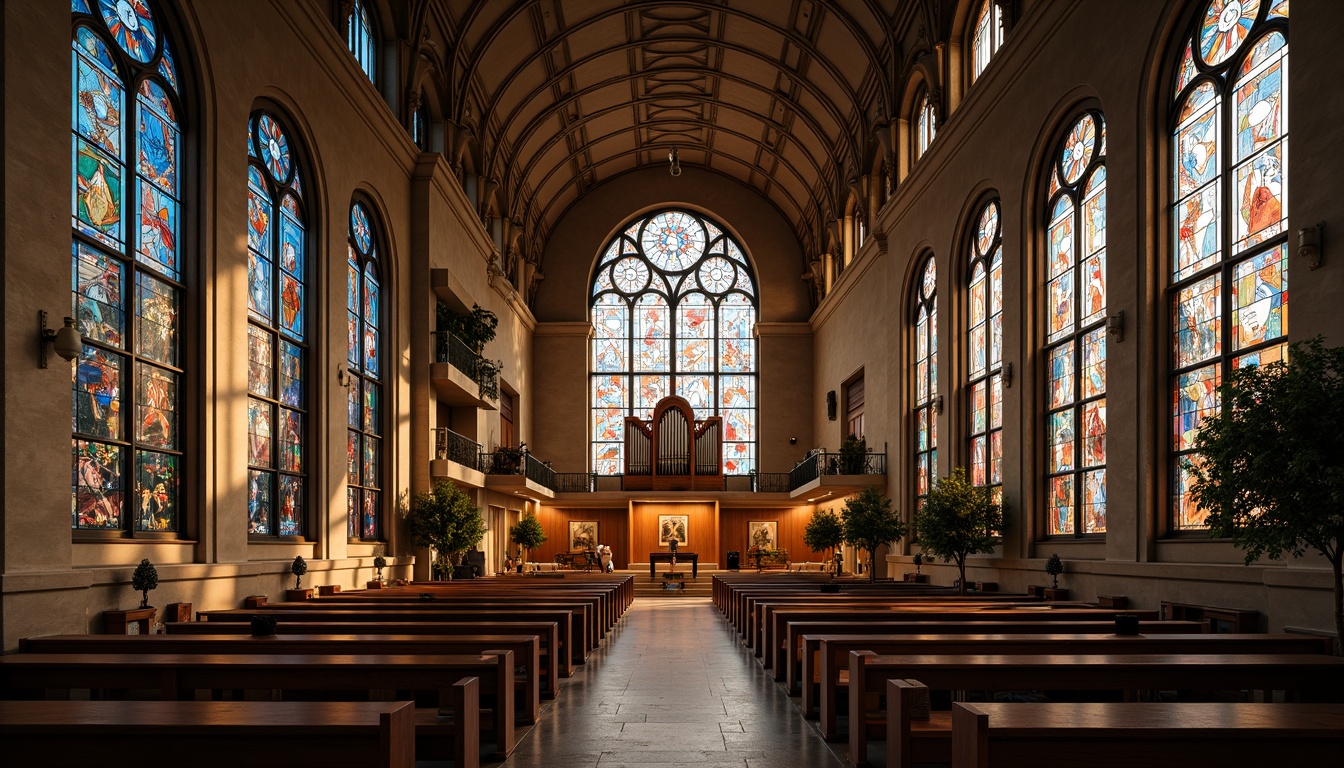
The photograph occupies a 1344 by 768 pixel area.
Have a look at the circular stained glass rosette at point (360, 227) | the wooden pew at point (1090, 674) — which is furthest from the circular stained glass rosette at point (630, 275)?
the wooden pew at point (1090, 674)

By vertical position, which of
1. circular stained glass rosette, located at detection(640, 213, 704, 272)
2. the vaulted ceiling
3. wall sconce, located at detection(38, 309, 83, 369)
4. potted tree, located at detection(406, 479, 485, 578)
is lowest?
potted tree, located at detection(406, 479, 485, 578)

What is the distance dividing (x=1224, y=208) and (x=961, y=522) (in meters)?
6.48

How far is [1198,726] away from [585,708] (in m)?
5.44

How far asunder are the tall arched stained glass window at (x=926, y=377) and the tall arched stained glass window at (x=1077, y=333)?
17.2 ft

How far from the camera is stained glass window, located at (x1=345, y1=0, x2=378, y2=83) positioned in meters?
17.7

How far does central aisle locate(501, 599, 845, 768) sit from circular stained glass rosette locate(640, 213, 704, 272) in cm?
2566

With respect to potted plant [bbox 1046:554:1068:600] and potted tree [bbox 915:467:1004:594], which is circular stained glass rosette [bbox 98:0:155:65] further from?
potted plant [bbox 1046:554:1068:600]

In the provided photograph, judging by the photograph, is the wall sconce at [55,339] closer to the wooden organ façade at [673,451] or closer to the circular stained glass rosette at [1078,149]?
the circular stained glass rosette at [1078,149]

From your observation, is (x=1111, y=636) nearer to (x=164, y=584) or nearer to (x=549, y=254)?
(x=164, y=584)

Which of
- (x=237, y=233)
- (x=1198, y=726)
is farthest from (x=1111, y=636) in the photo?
(x=237, y=233)

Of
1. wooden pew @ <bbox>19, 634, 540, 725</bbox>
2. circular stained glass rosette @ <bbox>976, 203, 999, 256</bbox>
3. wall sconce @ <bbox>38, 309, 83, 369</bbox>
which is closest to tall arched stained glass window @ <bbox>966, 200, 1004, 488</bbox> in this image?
circular stained glass rosette @ <bbox>976, 203, 999, 256</bbox>

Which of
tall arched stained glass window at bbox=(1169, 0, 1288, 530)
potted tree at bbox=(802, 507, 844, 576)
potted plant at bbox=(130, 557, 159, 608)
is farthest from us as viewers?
potted tree at bbox=(802, 507, 844, 576)

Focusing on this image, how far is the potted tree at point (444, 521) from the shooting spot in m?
19.3

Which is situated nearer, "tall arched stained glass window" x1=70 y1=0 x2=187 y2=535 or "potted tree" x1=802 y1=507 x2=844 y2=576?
"tall arched stained glass window" x1=70 y1=0 x2=187 y2=535
